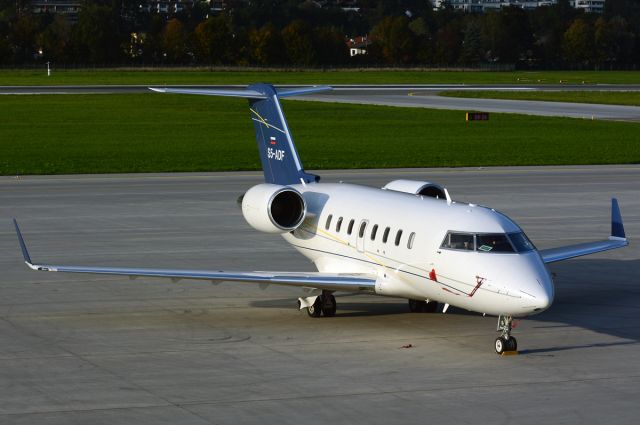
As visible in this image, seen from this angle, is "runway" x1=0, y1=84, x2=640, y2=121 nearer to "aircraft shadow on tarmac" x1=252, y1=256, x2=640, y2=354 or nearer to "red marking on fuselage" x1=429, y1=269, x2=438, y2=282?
"aircraft shadow on tarmac" x1=252, y1=256, x2=640, y2=354

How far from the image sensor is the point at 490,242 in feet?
66.9

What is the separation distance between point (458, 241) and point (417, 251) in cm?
104

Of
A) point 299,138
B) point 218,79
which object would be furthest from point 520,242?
point 218,79

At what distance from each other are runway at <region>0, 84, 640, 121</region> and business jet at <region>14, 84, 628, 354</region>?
2258 inches

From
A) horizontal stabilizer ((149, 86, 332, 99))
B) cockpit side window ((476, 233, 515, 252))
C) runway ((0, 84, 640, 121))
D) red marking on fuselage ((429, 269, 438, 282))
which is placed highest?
horizontal stabilizer ((149, 86, 332, 99))

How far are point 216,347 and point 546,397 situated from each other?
602cm

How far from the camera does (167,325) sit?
2284 centimetres

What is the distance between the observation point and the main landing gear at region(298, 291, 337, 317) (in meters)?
23.4

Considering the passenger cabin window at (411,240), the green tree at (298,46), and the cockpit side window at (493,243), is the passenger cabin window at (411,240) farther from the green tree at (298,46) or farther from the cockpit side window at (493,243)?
the green tree at (298,46)

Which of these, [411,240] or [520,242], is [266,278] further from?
[520,242]

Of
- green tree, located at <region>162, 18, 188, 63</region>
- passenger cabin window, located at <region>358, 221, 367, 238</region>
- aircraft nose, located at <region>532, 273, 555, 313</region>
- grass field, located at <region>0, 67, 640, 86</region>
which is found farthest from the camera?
green tree, located at <region>162, 18, 188, 63</region>

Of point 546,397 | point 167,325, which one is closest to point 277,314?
point 167,325

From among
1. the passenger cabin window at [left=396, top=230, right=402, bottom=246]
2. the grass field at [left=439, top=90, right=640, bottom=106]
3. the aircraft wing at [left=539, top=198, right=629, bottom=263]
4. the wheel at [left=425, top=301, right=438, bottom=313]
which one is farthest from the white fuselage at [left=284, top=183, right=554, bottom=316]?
the grass field at [left=439, top=90, right=640, bottom=106]

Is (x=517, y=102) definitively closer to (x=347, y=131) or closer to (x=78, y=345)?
(x=347, y=131)
